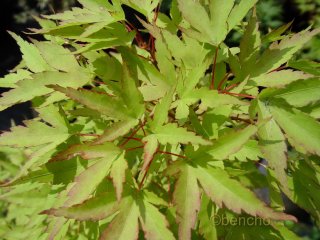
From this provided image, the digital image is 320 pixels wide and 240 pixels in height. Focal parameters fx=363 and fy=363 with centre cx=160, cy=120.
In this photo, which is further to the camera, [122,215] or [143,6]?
[143,6]

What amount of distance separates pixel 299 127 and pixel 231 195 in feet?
0.67

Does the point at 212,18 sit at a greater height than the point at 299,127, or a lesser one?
greater

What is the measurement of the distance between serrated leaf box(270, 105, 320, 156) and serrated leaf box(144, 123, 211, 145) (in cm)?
21

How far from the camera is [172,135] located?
68cm

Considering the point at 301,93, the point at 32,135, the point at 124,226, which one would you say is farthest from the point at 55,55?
the point at 301,93

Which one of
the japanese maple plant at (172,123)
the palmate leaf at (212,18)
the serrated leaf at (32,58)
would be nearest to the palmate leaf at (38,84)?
the japanese maple plant at (172,123)

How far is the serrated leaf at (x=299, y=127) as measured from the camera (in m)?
0.70

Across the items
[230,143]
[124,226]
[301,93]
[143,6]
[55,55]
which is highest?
[143,6]

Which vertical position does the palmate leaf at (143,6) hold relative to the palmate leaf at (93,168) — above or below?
above

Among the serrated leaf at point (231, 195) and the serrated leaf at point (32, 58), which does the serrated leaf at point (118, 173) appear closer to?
the serrated leaf at point (231, 195)

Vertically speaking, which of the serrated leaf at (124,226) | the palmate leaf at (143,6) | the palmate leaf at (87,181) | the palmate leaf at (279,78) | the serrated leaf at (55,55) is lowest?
the serrated leaf at (124,226)

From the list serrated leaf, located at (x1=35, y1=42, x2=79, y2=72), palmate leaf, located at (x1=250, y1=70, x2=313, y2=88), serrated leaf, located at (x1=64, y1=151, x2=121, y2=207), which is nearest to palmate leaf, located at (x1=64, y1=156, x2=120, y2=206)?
serrated leaf, located at (x1=64, y1=151, x2=121, y2=207)

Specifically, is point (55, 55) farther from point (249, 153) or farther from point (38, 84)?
point (249, 153)

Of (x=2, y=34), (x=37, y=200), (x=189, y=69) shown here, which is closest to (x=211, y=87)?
(x=189, y=69)
